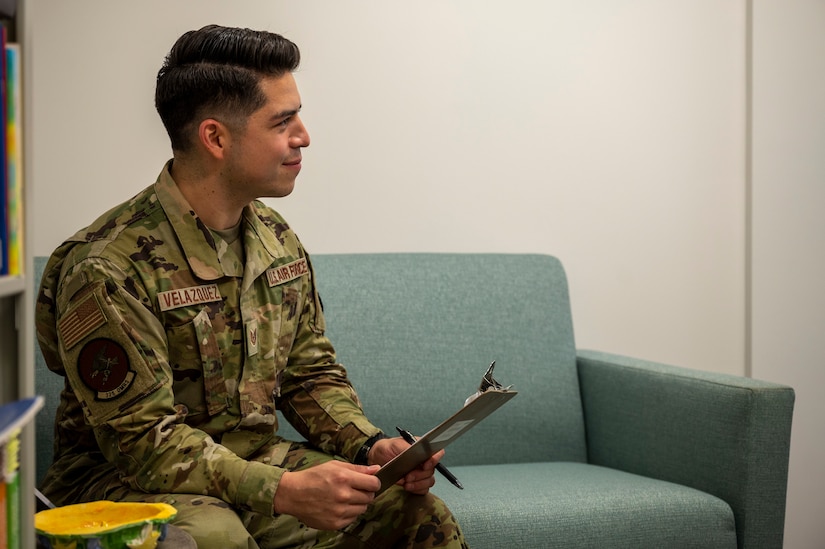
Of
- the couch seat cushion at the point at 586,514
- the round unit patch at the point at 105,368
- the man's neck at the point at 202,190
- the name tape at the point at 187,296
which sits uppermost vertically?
the man's neck at the point at 202,190

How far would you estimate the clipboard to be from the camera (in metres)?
1.50

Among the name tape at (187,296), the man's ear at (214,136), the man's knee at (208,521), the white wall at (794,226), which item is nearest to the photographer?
the man's knee at (208,521)

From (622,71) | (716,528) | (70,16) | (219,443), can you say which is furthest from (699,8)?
(219,443)

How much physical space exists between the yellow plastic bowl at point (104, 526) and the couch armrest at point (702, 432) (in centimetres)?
134

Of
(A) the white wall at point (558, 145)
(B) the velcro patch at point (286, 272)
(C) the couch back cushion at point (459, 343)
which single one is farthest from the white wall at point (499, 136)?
(B) the velcro patch at point (286, 272)

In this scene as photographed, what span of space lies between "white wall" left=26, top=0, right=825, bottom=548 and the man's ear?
0.83 meters

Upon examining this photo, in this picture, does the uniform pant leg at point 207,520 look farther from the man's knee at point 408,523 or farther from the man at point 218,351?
A: the man's knee at point 408,523

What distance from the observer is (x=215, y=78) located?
1.75 metres

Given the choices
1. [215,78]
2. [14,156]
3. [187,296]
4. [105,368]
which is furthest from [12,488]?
[215,78]

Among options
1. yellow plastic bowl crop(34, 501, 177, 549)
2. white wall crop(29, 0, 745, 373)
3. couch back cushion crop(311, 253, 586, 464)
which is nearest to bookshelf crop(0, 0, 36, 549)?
yellow plastic bowl crop(34, 501, 177, 549)

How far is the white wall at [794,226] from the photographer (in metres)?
3.01

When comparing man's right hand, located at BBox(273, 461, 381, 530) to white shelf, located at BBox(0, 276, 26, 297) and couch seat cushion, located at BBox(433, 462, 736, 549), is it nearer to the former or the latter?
couch seat cushion, located at BBox(433, 462, 736, 549)

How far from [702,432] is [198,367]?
3.91 feet

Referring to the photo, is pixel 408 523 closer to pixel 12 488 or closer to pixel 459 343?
pixel 12 488
